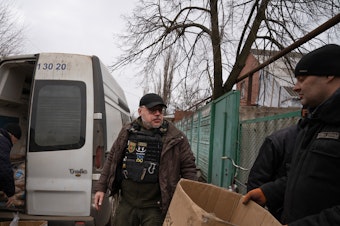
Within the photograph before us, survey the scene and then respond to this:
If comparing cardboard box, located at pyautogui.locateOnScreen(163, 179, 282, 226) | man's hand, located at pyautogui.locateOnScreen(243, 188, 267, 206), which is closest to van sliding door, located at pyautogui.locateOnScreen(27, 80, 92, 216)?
cardboard box, located at pyautogui.locateOnScreen(163, 179, 282, 226)

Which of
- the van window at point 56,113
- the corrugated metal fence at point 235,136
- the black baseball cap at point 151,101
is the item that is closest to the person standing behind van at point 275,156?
the corrugated metal fence at point 235,136

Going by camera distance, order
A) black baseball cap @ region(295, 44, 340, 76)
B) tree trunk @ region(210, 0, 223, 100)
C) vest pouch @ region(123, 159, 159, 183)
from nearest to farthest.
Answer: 1. black baseball cap @ region(295, 44, 340, 76)
2. vest pouch @ region(123, 159, 159, 183)
3. tree trunk @ region(210, 0, 223, 100)

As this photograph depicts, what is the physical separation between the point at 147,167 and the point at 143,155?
4.5 inches

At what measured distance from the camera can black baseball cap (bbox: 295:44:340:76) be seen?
1586mm

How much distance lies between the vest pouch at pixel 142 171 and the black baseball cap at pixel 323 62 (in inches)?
64.4

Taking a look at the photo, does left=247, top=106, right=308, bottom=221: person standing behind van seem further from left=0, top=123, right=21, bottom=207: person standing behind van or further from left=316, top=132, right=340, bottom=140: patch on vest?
left=0, top=123, right=21, bottom=207: person standing behind van

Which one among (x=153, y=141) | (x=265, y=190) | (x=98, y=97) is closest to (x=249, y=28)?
(x=98, y=97)

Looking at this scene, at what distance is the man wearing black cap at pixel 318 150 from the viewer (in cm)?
141

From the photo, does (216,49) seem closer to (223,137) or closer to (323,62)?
(223,137)

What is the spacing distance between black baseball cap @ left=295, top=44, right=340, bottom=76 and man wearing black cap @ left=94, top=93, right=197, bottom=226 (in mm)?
1523

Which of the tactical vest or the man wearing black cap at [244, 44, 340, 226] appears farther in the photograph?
the tactical vest

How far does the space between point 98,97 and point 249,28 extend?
19.7ft

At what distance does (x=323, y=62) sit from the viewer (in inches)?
63.3

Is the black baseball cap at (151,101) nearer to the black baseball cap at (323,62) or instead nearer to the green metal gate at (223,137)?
the black baseball cap at (323,62)
